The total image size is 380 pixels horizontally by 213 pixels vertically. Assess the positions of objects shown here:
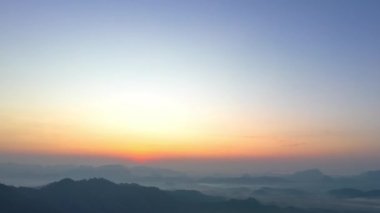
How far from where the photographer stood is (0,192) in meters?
200

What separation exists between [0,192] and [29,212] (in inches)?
542

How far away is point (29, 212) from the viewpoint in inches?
7810

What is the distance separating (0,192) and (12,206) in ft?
28.0

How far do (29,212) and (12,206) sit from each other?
6764 millimetres

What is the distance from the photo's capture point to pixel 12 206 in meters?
196
